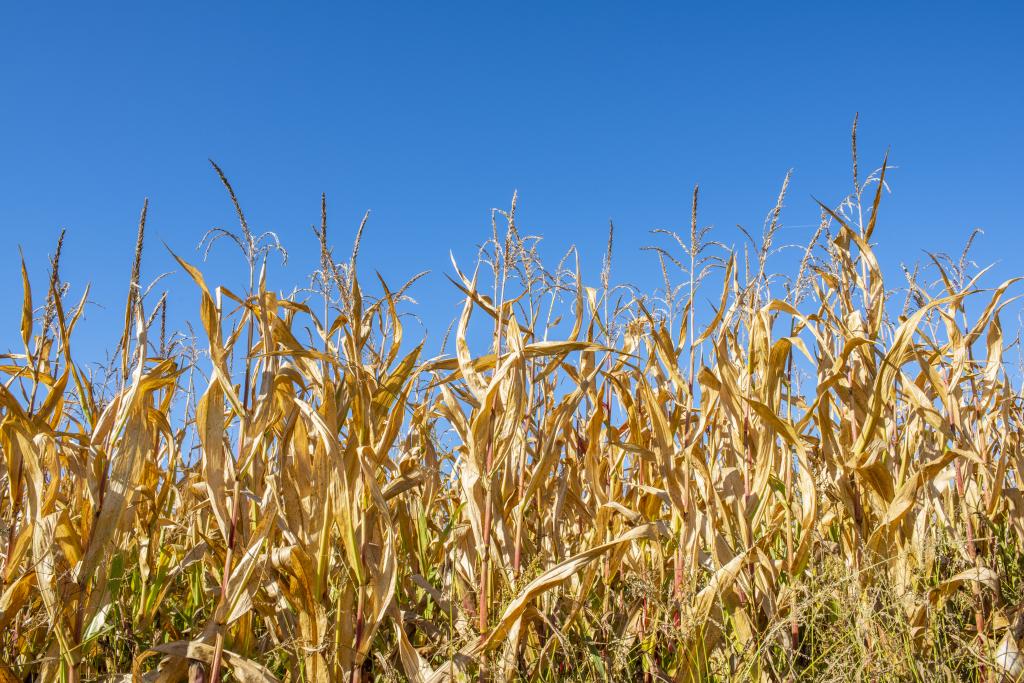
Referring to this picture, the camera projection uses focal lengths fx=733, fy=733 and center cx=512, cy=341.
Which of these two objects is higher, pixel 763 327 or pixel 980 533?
pixel 763 327

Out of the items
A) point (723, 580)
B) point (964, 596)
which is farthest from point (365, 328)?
point (964, 596)

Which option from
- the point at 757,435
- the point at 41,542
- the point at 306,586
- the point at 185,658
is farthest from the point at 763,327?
the point at 41,542

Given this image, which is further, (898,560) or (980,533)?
(980,533)

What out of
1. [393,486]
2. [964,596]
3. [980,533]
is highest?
[393,486]

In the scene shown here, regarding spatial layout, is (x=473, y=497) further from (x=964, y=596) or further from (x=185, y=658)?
(x=964, y=596)

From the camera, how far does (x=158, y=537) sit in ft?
8.66

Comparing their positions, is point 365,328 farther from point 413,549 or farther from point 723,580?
point 723,580

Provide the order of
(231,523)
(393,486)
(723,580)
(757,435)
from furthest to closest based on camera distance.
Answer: (757,435)
(723,580)
(393,486)
(231,523)

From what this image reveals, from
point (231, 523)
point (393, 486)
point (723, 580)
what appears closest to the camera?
point (231, 523)

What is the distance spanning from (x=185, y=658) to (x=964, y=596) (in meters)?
2.50

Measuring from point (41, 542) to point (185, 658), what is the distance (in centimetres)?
47

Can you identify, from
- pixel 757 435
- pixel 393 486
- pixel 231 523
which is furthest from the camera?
pixel 757 435

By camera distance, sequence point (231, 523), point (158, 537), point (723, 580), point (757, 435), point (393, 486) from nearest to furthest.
→ 1. point (231, 523)
2. point (393, 486)
3. point (723, 580)
4. point (757, 435)
5. point (158, 537)

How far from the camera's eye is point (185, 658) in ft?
6.30
